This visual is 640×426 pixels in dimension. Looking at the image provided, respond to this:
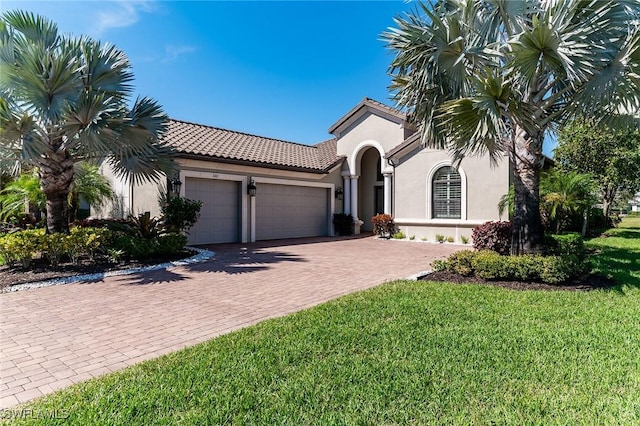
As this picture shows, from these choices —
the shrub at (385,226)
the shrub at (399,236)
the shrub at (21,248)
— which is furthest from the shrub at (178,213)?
the shrub at (399,236)

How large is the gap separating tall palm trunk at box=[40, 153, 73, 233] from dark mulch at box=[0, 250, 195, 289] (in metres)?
1.12

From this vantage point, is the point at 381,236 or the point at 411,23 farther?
the point at 381,236

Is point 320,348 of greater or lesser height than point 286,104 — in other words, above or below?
below

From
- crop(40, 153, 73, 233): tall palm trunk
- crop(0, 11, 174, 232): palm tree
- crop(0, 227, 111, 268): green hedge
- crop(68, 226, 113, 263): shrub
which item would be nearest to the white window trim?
crop(0, 11, 174, 232): palm tree

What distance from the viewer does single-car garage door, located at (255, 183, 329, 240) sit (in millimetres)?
17781

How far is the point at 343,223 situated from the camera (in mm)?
20812

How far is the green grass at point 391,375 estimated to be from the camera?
307cm

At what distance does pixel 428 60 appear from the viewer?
834 centimetres

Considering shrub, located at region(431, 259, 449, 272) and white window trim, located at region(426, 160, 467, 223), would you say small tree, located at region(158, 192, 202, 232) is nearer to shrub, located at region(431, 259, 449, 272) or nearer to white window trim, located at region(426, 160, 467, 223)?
shrub, located at region(431, 259, 449, 272)

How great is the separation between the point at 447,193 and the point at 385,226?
362 cm

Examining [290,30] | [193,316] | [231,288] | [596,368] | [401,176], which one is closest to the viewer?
[596,368]

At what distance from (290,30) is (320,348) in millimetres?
13554

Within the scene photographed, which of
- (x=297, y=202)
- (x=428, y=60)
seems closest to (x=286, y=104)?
(x=297, y=202)

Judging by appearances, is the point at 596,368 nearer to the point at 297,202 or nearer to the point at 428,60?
the point at 428,60
